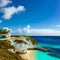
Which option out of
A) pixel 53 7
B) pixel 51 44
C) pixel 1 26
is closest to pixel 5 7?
pixel 1 26

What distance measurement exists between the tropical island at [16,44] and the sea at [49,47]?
7 centimetres

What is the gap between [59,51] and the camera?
10.5ft

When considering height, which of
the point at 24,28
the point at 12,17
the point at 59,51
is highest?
the point at 12,17

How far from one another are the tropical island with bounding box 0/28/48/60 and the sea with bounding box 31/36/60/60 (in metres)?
0.07

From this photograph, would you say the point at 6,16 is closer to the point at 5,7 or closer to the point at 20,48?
the point at 5,7

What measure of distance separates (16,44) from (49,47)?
631 millimetres

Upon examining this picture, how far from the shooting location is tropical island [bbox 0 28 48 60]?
3145 mm

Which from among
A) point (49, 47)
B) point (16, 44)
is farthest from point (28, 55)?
point (49, 47)

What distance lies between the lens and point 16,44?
10.7 feet

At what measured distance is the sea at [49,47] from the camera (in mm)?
3146

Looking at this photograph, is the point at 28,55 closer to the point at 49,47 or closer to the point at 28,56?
the point at 28,56

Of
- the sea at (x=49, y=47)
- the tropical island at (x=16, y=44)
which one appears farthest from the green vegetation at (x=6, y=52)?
the sea at (x=49, y=47)

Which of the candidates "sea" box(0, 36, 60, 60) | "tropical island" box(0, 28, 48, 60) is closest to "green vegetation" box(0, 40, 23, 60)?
"tropical island" box(0, 28, 48, 60)

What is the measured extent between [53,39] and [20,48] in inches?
25.5
